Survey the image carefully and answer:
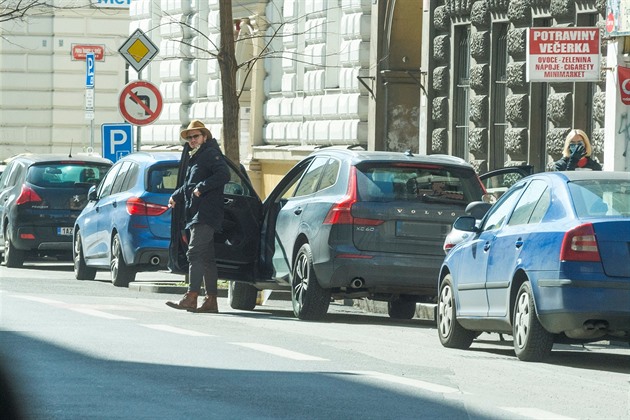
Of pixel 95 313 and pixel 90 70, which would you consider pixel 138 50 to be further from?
pixel 90 70

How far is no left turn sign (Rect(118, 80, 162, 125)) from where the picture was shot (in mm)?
28547

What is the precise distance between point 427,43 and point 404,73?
1589mm

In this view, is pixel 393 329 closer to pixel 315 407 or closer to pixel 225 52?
pixel 315 407

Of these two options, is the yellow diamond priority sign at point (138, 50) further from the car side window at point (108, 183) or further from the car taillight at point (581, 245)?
the car taillight at point (581, 245)

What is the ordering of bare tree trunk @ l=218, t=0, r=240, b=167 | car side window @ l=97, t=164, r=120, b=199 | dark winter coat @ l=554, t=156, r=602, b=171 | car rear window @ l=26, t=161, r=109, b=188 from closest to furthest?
dark winter coat @ l=554, t=156, r=602, b=171
car side window @ l=97, t=164, r=120, b=199
bare tree trunk @ l=218, t=0, r=240, b=167
car rear window @ l=26, t=161, r=109, b=188

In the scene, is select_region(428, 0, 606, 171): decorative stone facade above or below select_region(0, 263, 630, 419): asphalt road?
above

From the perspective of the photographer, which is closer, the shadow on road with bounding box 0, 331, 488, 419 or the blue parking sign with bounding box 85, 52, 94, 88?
the shadow on road with bounding box 0, 331, 488, 419

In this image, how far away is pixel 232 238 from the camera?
19172mm

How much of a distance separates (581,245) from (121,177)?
12.1 meters

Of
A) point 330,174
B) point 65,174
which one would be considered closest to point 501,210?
point 330,174

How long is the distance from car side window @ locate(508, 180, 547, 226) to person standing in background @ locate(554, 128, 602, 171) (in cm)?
544

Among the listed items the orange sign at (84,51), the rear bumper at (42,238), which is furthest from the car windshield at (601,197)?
the orange sign at (84,51)

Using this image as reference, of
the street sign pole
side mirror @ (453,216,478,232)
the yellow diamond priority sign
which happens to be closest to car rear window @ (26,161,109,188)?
the yellow diamond priority sign

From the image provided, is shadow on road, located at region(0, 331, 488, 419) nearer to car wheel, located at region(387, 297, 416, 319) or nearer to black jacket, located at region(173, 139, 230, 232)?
black jacket, located at region(173, 139, 230, 232)
